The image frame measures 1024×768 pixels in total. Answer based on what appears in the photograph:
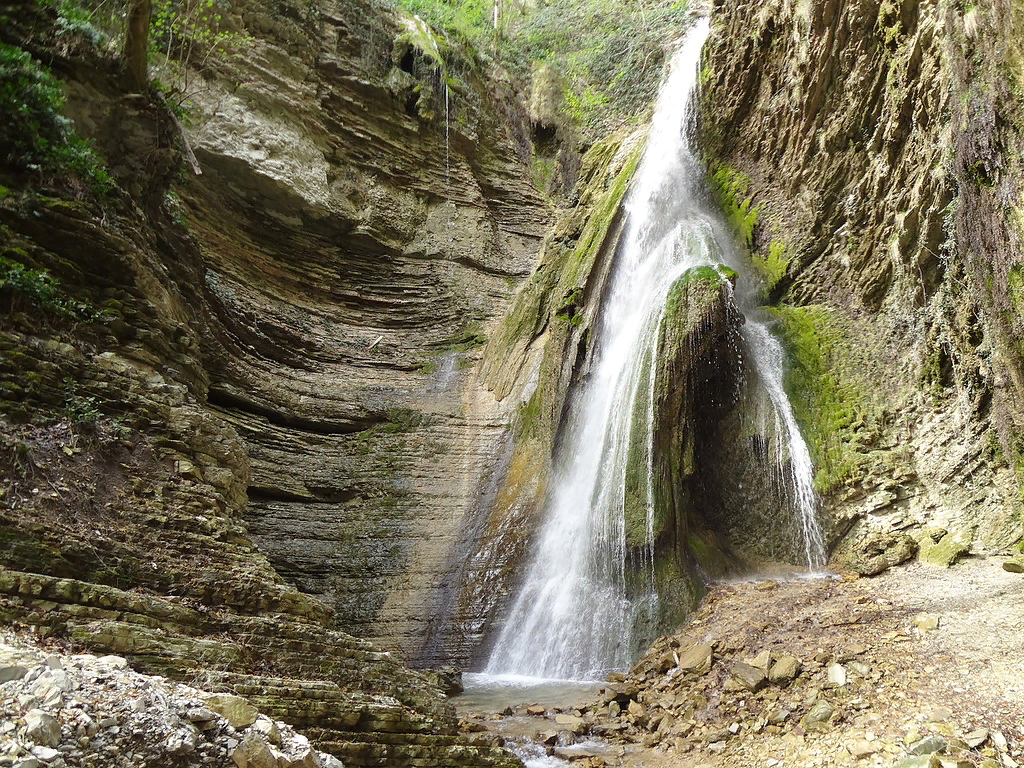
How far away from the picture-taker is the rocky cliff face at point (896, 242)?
8398 mm

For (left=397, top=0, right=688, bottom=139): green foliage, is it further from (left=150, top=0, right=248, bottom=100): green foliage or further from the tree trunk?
the tree trunk

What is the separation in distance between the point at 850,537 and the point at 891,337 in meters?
4.10

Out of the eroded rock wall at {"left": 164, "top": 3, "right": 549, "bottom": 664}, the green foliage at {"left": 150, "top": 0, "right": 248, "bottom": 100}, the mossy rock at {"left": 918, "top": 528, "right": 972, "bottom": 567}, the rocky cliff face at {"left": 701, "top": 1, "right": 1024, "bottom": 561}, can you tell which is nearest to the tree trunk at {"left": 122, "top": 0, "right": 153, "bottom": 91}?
the eroded rock wall at {"left": 164, "top": 3, "right": 549, "bottom": 664}

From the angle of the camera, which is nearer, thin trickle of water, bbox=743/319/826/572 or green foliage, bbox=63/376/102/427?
green foliage, bbox=63/376/102/427

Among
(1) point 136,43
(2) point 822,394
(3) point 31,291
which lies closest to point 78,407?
(3) point 31,291

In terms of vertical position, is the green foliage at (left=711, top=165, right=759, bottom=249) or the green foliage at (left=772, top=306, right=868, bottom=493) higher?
the green foliage at (left=711, top=165, right=759, bottom=249)

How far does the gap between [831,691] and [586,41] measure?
2612 cm

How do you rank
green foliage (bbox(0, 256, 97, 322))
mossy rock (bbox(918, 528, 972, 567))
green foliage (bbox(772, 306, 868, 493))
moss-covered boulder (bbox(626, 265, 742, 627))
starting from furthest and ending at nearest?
green foliage (bbox(772, 306, 868, 493)), moss-covered boulder (bbox(626, 265, 742, 627)), mossy rock (bbox(918, 528, 972, 567)), green foliage (bbox(0, 256, 97, 322))

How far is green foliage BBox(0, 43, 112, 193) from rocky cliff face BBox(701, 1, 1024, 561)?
11.3m

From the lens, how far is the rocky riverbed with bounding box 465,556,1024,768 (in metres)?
5.13

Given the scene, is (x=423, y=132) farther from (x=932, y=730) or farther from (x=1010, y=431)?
(x=932, y=730)

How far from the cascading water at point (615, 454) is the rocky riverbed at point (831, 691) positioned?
59.2 inches

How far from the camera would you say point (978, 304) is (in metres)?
9.85

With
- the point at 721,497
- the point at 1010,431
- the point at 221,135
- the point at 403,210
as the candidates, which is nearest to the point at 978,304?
the point at 1010,431
